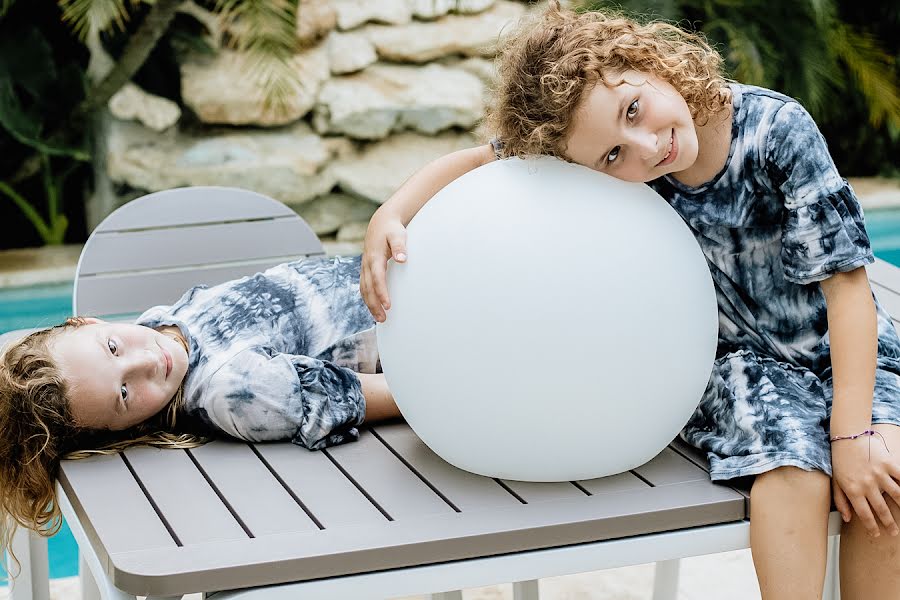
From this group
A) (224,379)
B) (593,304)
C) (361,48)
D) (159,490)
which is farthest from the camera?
(361,48)

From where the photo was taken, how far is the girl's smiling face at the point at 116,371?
2.06 meters

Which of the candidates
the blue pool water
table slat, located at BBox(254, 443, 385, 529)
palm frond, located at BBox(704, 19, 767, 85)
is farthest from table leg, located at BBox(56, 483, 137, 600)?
palm frond, located at BBox(704, 19, 767, 85)

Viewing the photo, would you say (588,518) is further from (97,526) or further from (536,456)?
(97,526)

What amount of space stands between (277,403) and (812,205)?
40.4 inches

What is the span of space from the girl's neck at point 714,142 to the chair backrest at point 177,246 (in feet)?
4.44

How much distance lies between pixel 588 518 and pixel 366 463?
0.46 m

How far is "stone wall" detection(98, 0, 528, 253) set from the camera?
6512 mm

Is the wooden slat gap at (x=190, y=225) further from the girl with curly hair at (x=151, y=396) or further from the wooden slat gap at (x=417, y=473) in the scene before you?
the wooden slat gap at (x=417, y=473)

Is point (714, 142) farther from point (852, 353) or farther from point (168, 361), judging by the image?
point (168, 361)

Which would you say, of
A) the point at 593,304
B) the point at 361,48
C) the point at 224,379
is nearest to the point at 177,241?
the point at 224,379

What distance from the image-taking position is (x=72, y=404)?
2.05 m

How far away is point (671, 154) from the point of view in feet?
6.01

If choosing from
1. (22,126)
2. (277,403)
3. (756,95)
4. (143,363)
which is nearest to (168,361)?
(143,363)

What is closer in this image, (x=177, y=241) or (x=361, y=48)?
(x=177, y=241)
